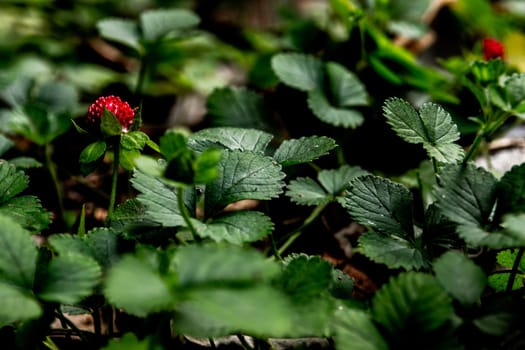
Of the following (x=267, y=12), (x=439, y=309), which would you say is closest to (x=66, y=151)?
(x=439, y=309)

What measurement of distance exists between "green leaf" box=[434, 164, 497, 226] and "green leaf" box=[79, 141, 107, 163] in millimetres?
552

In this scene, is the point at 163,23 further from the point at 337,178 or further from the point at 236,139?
the point at 337,178

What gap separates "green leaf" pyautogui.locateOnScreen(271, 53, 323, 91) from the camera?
1328 millimetres

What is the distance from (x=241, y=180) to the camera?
0.89 m

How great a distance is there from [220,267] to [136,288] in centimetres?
10

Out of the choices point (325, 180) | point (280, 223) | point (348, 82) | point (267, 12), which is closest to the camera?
point (325, 180)

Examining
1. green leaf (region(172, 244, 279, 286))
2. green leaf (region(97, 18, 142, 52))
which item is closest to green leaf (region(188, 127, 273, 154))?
green leaf (region(172, 244, 279, 286))

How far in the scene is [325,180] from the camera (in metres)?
1.07

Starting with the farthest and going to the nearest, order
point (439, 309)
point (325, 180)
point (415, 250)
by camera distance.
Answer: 1. point (325, 180)
2. point (415, 250)
3. point (439, 309)

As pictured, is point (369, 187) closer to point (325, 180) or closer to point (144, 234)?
point (325, 180)

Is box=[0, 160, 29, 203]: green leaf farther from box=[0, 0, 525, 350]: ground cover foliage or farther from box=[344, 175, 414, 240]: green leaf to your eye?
box=[344, 175, 414, 240]: green leaf

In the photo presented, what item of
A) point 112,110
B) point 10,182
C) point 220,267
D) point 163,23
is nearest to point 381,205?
point 220,267

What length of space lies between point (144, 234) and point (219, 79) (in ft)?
3.40

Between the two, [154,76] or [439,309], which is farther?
[154,76]
